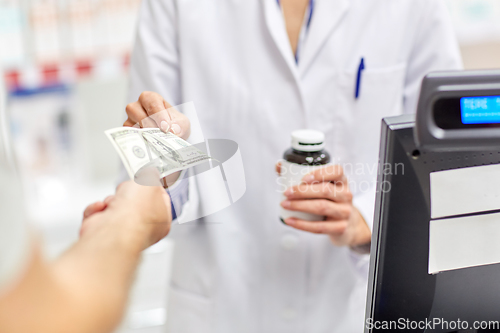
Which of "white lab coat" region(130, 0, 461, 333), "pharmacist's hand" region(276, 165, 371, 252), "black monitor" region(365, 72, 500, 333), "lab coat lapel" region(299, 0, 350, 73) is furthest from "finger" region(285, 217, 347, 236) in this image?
"lab coat lapel" region(299, 0, 350, 73)

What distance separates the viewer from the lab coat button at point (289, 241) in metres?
0.90

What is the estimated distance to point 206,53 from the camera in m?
0.87

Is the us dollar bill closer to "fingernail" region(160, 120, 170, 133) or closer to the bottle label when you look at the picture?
"fingernail" region(160, 120, 170, 133)

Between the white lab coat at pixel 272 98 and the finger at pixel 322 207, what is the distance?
13cm

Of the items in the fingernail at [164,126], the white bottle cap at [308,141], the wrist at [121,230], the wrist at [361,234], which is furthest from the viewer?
the wrist at [361,234]

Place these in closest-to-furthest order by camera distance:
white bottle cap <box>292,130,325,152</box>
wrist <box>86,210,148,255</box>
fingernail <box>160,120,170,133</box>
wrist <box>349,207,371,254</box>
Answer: wrist <box>86,210,148,255</box> → fingernail <box>160,120,170,133</box> → white bottle cap <box>292,130,325,152</box> → wrist <box>349,207,371,254</box>

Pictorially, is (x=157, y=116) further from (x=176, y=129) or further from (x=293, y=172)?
(x=293, y=172)

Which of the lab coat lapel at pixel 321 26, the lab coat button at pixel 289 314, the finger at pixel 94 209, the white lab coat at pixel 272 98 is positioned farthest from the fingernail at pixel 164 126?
the lab coat button at pixel 289 314

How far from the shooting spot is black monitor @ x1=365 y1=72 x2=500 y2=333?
15.6 inches

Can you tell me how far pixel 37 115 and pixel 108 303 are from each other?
5.53 ft

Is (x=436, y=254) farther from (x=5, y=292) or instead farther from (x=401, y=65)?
(x=401, y=65)

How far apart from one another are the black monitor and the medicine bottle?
0.62 feet

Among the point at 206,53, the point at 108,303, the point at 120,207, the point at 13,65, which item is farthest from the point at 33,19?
the point at 108,303

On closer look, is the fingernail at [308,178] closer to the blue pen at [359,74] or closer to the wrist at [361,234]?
the wrist at [361,234]
